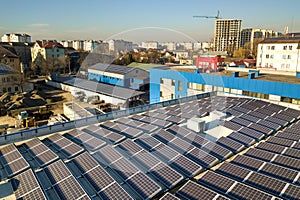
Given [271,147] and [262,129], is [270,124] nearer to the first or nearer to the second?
[262,129]

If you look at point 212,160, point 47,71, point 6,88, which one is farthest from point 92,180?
point 47,71

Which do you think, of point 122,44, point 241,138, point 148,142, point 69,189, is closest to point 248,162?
point 241,138

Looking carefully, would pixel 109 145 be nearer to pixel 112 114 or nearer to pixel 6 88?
pixel 112 114

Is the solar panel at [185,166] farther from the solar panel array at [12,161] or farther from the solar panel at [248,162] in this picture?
the solar panel array at [12,161]

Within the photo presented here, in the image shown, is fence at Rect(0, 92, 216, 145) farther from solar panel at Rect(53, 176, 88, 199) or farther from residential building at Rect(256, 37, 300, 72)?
residential building at Rect(256, 37, 300, 72)

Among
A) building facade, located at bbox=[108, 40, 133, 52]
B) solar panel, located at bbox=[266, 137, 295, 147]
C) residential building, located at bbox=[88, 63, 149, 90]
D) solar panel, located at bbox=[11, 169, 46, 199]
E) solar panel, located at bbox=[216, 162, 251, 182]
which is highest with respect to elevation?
building facade, located at bbox=[108, 40, 133, 52]

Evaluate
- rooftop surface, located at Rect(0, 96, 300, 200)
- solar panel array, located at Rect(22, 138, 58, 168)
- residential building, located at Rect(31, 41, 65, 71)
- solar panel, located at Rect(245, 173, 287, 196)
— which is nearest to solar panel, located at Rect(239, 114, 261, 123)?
rooftop surface, located at Rect(0, 96, 300, 200)
